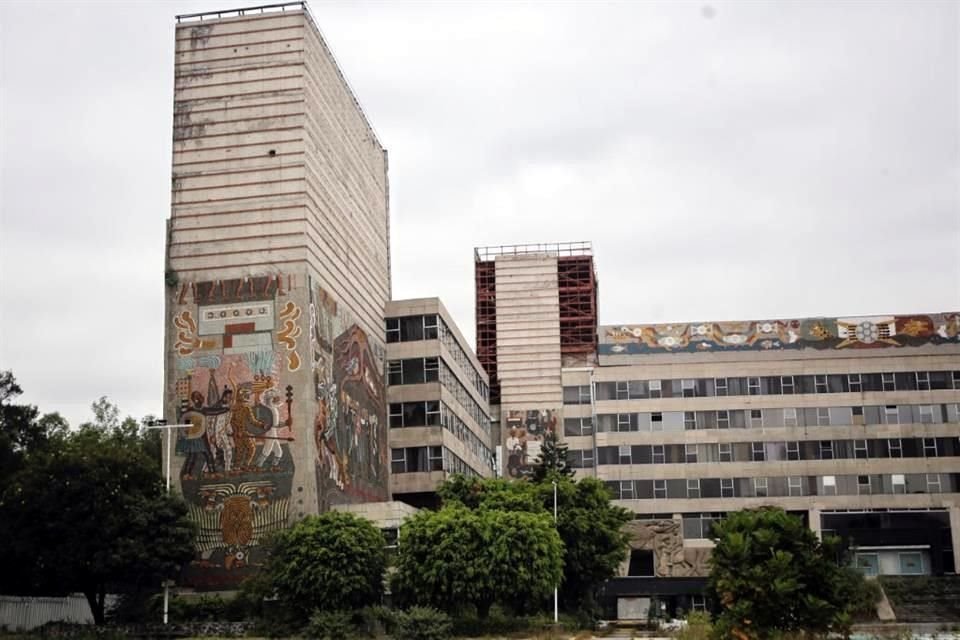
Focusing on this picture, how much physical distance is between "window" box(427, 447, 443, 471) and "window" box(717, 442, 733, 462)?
25940 mm

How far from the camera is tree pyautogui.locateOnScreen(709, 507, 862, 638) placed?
114ft

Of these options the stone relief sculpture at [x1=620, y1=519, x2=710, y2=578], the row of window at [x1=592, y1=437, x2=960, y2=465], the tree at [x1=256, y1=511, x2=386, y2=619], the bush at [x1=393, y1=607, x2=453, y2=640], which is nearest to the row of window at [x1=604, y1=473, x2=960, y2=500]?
the row of window at [x1=592, y1=437, x2=960, y2=465]

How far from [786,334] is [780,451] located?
976 cm

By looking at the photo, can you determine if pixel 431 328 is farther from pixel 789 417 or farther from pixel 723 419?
pixel 789 417

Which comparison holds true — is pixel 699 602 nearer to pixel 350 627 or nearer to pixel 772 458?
pixel 772 458

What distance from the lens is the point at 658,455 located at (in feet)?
298

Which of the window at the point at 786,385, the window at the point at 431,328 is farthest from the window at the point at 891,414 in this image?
the window at the point at 431,328

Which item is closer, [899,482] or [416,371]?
[416,371]

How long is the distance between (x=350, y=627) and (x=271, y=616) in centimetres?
505

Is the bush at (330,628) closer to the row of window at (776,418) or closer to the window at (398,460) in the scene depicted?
the window at (398,460)

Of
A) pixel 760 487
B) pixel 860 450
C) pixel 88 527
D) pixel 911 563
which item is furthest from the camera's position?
pixel 760 487

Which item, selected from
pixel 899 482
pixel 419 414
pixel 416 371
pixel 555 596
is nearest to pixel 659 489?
pixel 899 482

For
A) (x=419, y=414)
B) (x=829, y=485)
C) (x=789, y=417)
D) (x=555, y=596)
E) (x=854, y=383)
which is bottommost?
(x=555, y=596)

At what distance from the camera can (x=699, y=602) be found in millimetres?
76188
